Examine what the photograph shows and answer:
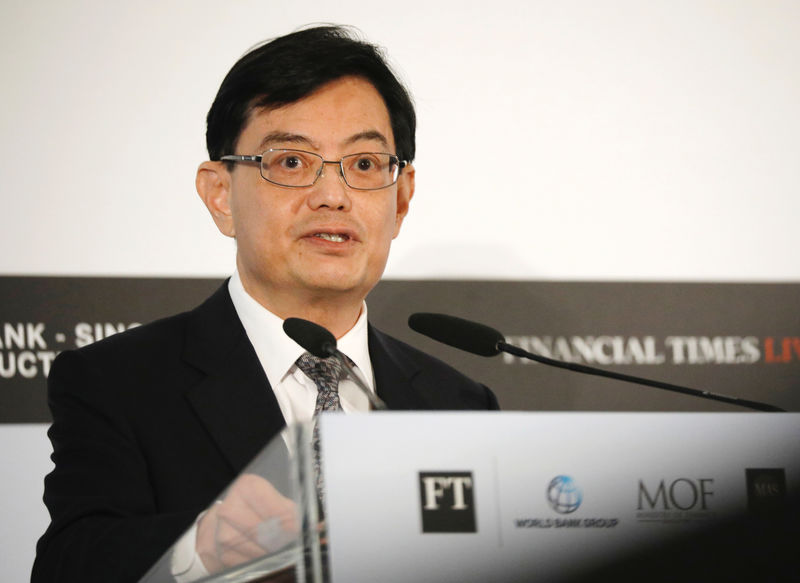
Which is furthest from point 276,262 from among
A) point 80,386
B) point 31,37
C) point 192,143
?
point 31,37

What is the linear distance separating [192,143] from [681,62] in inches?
60.8

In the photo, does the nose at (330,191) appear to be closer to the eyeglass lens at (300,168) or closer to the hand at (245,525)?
the eyeglass lens at (300,168)

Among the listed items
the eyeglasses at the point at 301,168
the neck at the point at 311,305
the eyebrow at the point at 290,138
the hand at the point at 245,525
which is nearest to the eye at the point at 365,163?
the eyeglasses at the point at 301,168

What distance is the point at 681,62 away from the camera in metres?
3.20

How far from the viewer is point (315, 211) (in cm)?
222

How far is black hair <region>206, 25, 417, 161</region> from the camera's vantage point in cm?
227

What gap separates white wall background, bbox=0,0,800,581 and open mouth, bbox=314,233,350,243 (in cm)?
65

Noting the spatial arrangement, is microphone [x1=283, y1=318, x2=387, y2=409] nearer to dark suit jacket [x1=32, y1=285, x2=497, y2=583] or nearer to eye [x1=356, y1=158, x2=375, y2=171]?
dark suit jacket [x1=32, y1=285, x2=497, y2=583]

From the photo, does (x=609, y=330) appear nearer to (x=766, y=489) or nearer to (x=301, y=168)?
(x=301, y=168)

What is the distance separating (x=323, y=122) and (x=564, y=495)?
1320 millimetres

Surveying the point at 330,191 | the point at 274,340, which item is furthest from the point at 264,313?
the point at 330,191

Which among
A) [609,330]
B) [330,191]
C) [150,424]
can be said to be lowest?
[150,424]

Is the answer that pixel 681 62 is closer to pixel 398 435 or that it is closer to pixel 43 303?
pixel 43 303

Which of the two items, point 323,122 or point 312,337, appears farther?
point 323,122
